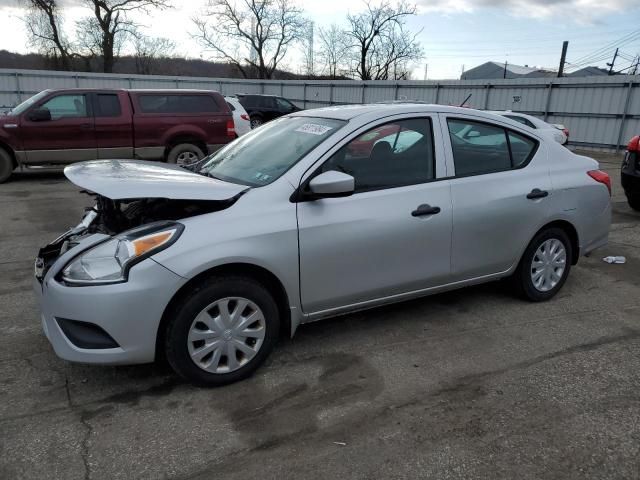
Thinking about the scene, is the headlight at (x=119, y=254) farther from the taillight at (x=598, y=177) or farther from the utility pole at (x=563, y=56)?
the utility pole at (x=563, y=56)

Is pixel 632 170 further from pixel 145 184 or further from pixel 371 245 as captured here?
pixel 145 184

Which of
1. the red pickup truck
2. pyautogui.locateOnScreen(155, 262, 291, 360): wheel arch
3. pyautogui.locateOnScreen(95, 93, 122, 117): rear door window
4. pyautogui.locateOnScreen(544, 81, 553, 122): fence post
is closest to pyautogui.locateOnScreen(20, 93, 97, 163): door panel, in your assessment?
the red pickup truck

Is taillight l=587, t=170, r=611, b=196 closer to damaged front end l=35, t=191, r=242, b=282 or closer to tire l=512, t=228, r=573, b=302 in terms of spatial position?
tire l=512, t=228, r=573, b=302

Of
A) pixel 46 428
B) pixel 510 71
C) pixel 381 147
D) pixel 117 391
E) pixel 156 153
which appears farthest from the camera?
pixel 510 71

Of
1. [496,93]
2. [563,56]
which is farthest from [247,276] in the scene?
[563,56]

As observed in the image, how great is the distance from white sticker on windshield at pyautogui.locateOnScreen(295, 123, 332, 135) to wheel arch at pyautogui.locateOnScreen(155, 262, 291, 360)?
108 centimetres

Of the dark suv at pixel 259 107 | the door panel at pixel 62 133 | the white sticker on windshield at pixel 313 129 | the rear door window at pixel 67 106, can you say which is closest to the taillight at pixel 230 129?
the door panel at pixel 62 133

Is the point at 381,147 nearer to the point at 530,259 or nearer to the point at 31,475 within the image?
the point at 530,259

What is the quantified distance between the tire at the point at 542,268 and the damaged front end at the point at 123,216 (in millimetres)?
2545

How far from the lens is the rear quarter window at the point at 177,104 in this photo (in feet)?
34.2

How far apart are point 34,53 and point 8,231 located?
3966cm

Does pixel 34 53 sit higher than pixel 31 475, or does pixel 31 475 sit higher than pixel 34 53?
pixel 34 53

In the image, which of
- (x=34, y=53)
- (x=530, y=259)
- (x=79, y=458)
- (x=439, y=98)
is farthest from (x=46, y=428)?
(x=34, y=53)

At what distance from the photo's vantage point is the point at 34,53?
39000 mm
